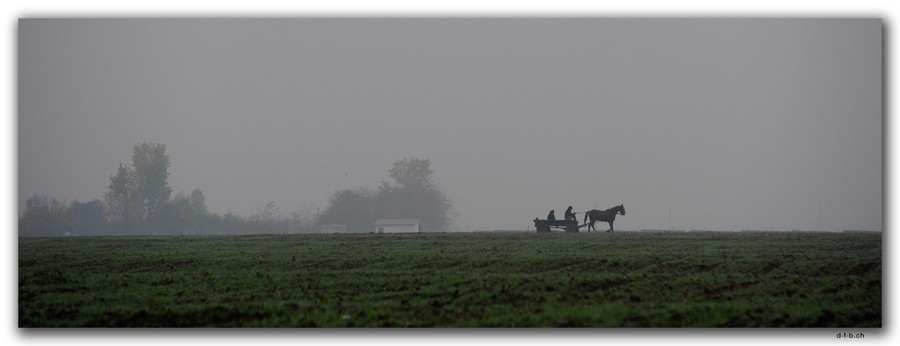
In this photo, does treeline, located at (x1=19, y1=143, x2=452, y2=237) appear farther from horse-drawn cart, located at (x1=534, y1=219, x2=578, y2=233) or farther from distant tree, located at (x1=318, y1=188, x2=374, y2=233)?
horse-drawn cart, located at (x1=534, y1=219, x2=578, y2=233)

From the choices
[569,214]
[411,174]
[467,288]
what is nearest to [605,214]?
[569,214]

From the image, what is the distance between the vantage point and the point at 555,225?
136 ft

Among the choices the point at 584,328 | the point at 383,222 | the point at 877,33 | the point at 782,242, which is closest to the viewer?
the point at 584,328

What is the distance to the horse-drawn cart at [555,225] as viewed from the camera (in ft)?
135

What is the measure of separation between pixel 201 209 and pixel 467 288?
73.5 m

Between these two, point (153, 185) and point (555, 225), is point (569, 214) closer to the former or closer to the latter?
point (555, 225)

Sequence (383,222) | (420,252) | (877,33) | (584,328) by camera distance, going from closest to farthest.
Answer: (584,328) → (877,33) → (420,252) → (383,222)

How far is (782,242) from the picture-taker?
2745cm

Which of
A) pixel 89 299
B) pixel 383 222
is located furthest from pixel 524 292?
pixel 383 222

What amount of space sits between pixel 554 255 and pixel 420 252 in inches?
185

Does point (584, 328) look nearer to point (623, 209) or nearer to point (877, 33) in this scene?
point (877, 33)

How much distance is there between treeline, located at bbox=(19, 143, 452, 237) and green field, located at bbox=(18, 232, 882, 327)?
118ft

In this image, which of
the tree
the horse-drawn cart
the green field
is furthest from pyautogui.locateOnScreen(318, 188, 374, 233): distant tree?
the green field

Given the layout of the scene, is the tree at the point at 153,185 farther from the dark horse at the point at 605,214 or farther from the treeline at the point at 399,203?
the dark horse at the point at 605,214
